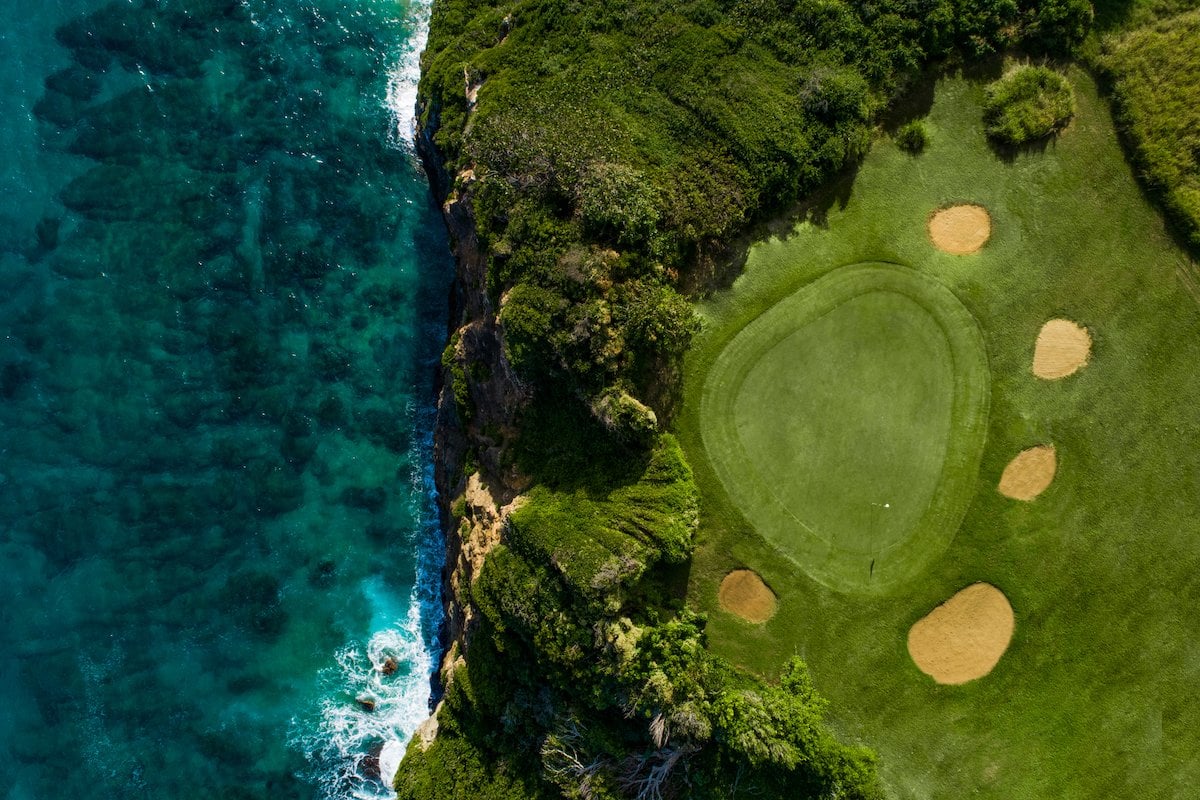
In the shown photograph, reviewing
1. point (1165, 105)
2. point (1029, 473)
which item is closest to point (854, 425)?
point (1029, 473)

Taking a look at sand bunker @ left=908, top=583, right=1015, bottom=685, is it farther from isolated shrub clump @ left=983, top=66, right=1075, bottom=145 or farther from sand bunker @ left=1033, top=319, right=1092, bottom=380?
isolated shrub clump @ left=983, top=66, right=1075, bottom=145

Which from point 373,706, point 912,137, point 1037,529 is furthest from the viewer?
point 373,706

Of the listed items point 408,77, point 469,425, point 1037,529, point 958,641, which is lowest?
point 958,641

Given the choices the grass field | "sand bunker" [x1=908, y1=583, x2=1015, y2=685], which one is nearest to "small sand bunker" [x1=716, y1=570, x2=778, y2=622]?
the grass field

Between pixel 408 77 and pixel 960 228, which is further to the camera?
pixel 408 77

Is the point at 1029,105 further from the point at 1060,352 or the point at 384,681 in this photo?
the point at 384,681

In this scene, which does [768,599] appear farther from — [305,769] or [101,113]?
[101,113]
